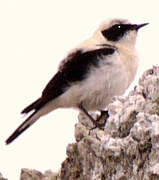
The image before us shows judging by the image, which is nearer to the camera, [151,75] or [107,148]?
[107,148]

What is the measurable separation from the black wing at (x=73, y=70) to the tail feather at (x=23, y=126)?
38 centimetres

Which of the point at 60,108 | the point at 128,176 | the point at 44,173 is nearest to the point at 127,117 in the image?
the point at 128,176

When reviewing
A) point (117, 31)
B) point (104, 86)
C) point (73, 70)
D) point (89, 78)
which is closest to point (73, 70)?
point (73, 70)

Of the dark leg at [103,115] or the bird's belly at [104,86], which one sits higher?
the bird's belly at [104,86]

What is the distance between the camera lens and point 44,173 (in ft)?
21.6

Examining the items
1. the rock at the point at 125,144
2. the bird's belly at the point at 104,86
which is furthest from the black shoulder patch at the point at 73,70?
the rock at the point at 125,144

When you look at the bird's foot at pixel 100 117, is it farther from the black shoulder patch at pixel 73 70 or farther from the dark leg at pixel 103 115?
the black shoulder patch at pixel 73 70

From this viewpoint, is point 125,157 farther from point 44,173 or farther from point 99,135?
point 44,173

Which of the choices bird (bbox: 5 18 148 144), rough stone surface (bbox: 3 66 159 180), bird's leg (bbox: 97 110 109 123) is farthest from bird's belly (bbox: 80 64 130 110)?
rough stone surface (bbox: 3 66 159 180)

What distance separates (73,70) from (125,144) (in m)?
2.96

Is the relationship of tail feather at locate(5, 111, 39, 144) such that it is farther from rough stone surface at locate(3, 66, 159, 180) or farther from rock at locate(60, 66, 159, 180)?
rock at locate(60, 66, 159, 180)

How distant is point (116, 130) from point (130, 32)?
315 centimetres

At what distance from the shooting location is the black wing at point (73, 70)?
7.54 m

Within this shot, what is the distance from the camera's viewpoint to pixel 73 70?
7570 mm
